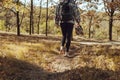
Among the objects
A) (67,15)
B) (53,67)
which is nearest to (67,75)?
(53,67)

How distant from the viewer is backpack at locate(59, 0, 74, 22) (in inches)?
417

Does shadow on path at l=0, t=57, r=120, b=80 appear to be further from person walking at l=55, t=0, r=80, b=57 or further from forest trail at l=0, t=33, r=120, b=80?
person walking at l=55, t=0, r=80, b=57

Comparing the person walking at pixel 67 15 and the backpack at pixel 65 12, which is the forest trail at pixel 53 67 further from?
the backpack at pixel 65 12

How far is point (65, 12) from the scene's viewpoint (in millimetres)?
10656

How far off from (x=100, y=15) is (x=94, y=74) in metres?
46.8

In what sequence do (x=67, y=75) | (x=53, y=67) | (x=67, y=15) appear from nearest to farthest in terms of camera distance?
(x=67, y=75) < (x=53, y=67) < (x=67, y=15)

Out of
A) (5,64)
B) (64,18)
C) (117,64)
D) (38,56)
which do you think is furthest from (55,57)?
(5,64)

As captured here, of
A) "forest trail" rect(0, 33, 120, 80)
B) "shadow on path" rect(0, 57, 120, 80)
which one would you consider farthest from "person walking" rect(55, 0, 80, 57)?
"shadow on path" rect(0, 57, 120, 80)

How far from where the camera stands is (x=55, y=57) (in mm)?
10898

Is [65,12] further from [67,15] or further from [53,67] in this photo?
[53,67]

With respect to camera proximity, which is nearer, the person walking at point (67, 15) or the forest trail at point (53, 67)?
the forest trail at point (53, 67)

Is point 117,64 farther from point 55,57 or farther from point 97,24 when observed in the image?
point 97,24

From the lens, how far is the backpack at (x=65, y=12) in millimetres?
10594

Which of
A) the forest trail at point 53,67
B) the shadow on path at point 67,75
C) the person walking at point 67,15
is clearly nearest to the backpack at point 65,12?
the person walking at point 67,15
